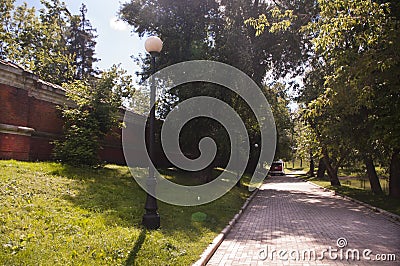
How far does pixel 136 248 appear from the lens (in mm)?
6055

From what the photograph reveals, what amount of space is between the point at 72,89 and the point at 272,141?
23.3 meters

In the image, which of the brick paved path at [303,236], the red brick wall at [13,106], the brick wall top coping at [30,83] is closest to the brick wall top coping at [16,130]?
the red brick wall at [13,106]

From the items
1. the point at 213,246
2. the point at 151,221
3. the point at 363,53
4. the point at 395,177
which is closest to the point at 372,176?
the point at 395,177

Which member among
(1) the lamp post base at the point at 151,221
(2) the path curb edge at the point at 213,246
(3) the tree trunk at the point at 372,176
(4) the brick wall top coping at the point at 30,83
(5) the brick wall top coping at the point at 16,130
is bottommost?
(2) the path curb edge at the point at 213,246

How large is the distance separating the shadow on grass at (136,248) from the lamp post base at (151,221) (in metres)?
0.35

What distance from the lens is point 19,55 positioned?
2845cm

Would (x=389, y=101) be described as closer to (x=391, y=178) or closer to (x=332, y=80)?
(x=332, y=80)

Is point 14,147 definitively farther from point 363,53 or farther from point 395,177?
point 395,177

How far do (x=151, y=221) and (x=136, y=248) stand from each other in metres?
1.50

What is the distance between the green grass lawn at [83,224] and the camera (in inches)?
206

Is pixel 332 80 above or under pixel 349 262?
above

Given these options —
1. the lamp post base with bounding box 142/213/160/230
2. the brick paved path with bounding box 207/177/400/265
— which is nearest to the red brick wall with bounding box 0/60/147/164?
the lamp post base with bounding box 142/213/160/230

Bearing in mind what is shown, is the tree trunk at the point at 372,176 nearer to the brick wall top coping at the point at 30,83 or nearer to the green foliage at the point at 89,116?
the green foliage at the point at 89,116

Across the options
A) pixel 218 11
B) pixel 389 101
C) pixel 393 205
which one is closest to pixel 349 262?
pixel 389 101
